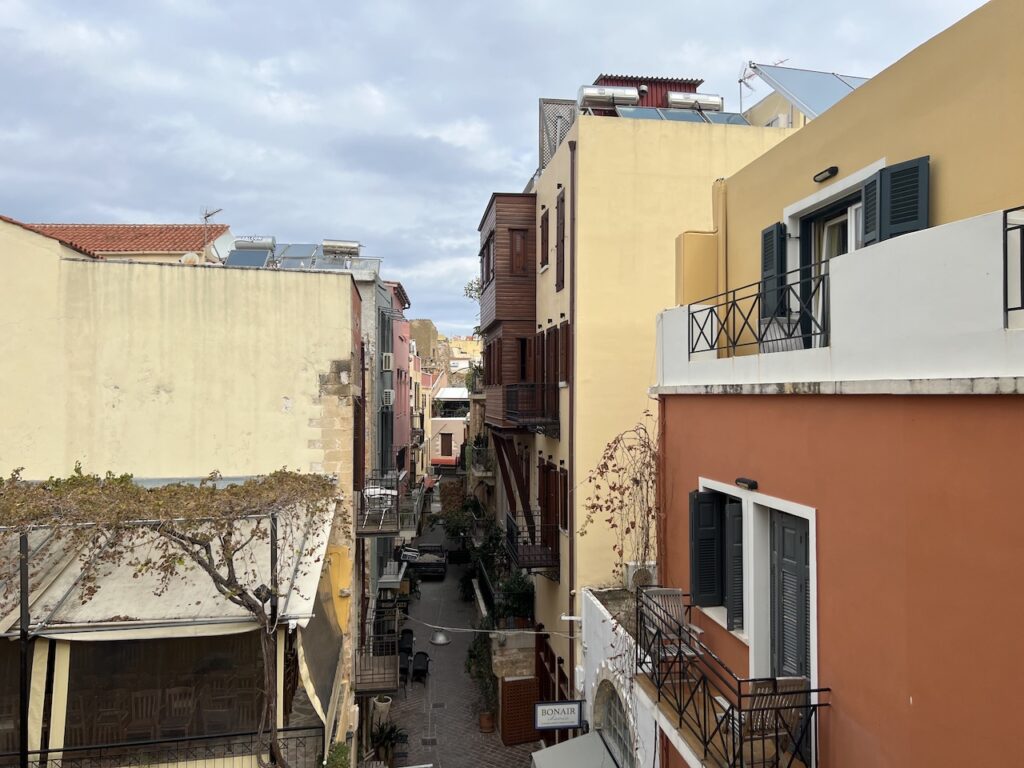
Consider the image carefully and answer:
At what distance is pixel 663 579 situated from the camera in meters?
9.65

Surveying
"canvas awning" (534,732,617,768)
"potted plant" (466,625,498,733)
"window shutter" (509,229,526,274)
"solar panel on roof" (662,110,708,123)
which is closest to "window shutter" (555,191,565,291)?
"window shutter" (509,229,526,274)

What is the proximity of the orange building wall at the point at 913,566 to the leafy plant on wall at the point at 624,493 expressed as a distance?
6.52m

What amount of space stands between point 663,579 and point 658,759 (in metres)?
2.37

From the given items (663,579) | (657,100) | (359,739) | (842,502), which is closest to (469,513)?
(359,739)

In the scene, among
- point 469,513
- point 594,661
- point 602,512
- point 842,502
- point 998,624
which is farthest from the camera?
point 469,513

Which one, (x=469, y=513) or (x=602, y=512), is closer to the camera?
(x=602, y=512)

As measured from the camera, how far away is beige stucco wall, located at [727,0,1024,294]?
17.1 ft

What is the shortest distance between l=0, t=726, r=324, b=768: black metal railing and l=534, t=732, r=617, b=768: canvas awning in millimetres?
3821

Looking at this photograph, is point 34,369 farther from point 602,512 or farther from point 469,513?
point 469,513

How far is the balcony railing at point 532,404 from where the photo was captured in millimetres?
16219

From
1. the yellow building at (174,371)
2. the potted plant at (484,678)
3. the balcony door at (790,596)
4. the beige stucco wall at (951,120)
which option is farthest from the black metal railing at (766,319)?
the potted plant at (484,678)

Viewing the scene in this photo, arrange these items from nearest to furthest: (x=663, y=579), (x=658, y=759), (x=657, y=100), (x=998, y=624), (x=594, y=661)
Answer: (x=998, y=624) → (x=658, y=759) → (x=663, y=579) → (x=594, y=661) → (x=657, y=100)

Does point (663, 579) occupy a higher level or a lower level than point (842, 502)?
lower

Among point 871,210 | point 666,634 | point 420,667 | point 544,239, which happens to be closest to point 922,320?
point 871,210
